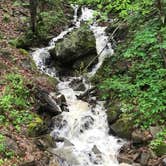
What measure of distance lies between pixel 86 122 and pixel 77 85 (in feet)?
9.71

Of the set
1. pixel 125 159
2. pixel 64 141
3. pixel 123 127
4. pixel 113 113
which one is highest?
pixel 113 113

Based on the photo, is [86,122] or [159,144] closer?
[159,144]

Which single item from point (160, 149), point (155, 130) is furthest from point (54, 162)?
point (155, 130)

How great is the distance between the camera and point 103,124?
462 inches

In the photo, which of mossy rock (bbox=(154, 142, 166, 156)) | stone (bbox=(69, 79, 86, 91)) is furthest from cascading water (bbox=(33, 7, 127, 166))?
mossy rock (bbox=(154, 142, 166, 156))

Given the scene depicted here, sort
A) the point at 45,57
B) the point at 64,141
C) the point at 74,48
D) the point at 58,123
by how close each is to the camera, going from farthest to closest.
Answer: the point at 45,57
the point at 74,48
the point at 58,123
the point at 64,141

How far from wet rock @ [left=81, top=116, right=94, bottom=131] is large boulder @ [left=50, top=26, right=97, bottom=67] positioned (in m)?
4.16

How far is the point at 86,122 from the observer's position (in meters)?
11.8

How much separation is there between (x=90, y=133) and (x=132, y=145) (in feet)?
5.71

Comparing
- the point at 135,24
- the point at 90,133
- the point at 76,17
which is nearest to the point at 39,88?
the point at 90,133

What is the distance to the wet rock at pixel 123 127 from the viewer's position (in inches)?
419

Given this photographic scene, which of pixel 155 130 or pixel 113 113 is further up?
pixel 155 130

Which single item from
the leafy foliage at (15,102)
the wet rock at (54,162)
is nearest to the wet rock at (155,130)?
the wet rock at (54,162)

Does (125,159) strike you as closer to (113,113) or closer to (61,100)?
(113,113)
